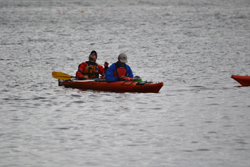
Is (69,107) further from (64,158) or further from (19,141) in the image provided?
(64,158)

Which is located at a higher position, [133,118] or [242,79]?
[242,79]

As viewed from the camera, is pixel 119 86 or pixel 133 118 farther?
pixel 119 86

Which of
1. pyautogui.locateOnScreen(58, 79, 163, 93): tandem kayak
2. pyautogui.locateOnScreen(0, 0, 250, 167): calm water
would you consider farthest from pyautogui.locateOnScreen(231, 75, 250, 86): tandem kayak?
pyautogui.locateOnScreen(58, 79, 163, 93): tandem kayak

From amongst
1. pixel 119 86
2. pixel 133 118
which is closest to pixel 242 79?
pixel 119 86

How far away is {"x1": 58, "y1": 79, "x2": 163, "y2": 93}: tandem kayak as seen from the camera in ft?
56.4

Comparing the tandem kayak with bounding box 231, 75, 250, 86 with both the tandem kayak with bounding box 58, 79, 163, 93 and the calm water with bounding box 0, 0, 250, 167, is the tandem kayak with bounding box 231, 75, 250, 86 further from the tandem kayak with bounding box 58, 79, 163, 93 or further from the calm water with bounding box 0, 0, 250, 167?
the tandem kayak with bounding box 58, 79, 163, 93

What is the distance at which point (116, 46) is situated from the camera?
4250 cm

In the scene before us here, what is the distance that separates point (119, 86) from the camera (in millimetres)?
17438

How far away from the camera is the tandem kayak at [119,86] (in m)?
17.2

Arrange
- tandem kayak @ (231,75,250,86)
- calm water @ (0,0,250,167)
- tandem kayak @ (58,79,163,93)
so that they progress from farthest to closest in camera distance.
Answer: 1. tandem kayak @ (231,75,250,86)
2. tandem kayak @ (58,79,163,93)
3. calm water @ (0,0,250,167)

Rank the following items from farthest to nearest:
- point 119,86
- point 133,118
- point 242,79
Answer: point 242,79
point 119,86
point 133,118

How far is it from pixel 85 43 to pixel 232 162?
3661 cm

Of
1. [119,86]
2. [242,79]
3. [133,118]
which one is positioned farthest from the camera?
[242,79]

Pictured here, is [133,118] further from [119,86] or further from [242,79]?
[242,79]
